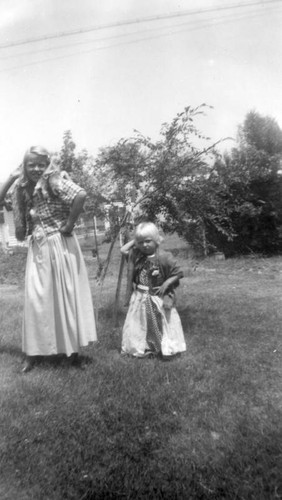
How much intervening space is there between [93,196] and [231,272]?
7492mm

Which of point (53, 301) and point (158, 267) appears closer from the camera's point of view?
point (53, 301)

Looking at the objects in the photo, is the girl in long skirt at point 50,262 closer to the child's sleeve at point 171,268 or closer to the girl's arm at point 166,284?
the girl's arm at point 166,284

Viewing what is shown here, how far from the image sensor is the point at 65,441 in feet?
10.6

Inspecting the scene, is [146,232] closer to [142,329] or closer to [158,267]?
[158,267]

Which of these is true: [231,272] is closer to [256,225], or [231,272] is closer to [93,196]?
[256,225]

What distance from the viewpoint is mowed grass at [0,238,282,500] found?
2.71 m

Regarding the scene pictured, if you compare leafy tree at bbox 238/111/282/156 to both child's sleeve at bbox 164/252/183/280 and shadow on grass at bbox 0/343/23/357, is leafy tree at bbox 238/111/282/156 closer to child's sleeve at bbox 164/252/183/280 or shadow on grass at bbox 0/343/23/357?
child's sleeve at bbox 164/252/183/280

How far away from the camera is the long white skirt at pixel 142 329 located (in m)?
5.18

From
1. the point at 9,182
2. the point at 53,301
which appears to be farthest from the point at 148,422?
the point at 9,182

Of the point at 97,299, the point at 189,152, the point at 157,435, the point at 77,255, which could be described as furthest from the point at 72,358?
the point at 97,299

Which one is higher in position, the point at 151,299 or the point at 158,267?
the point at 158,267

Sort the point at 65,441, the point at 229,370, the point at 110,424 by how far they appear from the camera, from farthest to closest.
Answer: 1. the point at 229,370
2. the point at 110,424
3. the point at 65,441

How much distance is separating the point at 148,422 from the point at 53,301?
166 centimetres

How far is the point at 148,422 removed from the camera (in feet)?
11.5
